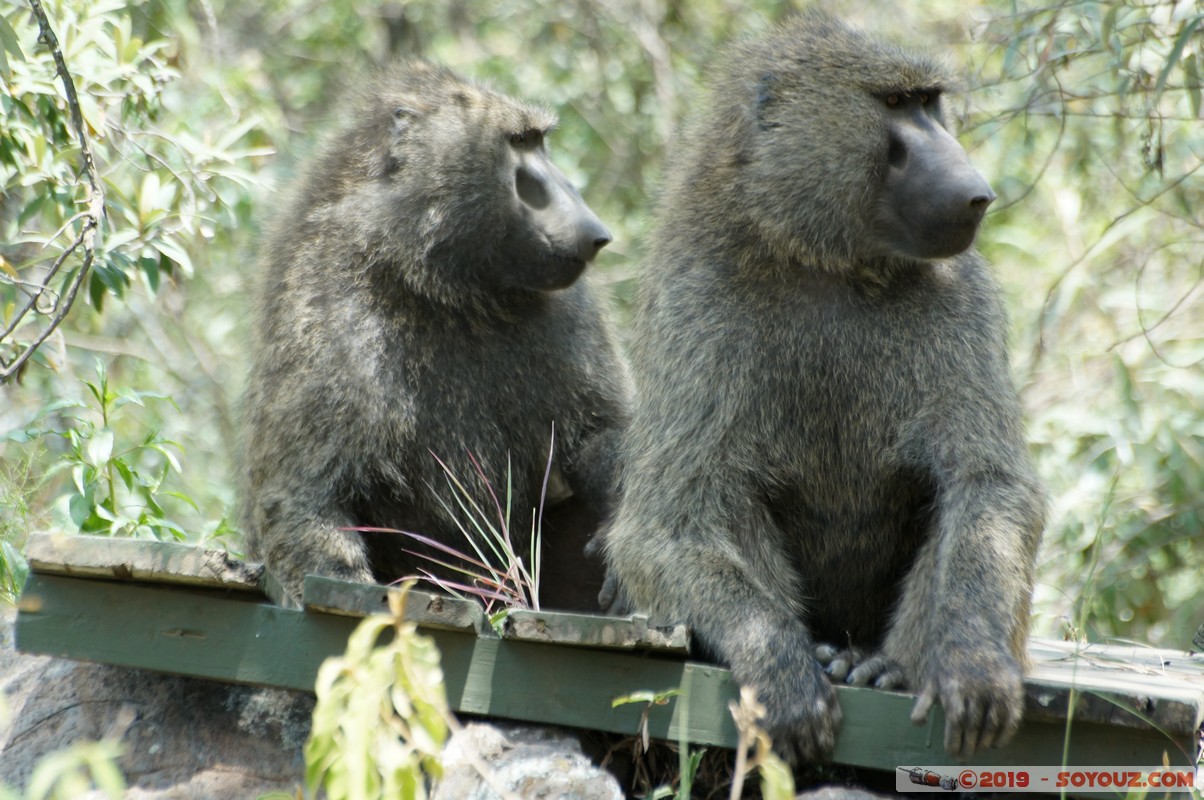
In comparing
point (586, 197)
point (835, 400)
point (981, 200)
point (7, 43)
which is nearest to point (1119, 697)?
point (835, 400)

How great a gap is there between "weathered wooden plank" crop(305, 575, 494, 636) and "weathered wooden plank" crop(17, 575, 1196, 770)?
10cm

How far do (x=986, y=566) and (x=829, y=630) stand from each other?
52cm

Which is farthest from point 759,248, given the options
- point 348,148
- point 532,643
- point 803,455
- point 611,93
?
A: point 611,93

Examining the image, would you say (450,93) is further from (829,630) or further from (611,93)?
(611,93)

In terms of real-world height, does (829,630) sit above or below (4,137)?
below

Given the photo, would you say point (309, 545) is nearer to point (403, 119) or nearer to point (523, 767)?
point (523, 767)

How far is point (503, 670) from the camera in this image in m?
2.85

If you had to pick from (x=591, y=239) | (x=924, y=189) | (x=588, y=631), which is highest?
(x=924, y=189)

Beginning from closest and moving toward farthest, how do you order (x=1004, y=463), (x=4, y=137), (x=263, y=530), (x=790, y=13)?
(x=1004, y=463) → (x=263, y=530) → (x=790, y=13) → (x=4, y=137)

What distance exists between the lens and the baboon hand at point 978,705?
8.63 feet

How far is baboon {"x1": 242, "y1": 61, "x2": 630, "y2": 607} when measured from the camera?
360cm

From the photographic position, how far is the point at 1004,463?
3.08 m

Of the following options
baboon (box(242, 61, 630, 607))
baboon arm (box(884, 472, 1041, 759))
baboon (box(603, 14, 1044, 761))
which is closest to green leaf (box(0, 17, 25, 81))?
baboon (box(242, 61, 630, 607))

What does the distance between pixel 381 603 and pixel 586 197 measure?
638 cm
